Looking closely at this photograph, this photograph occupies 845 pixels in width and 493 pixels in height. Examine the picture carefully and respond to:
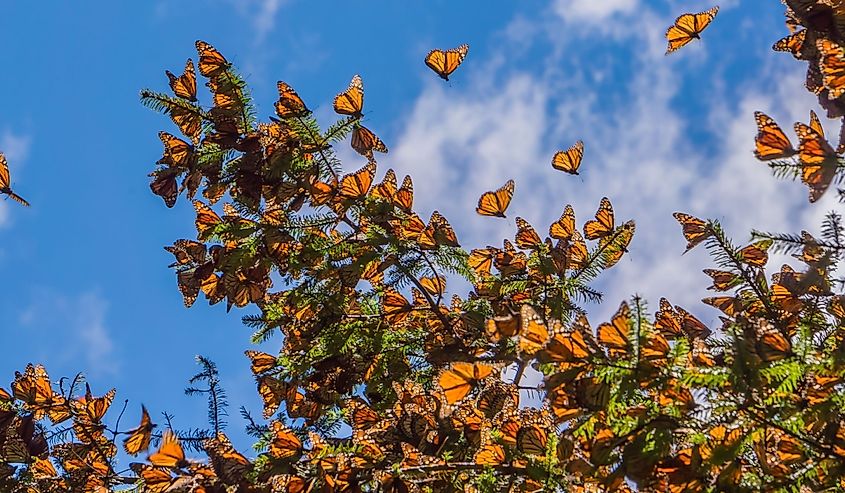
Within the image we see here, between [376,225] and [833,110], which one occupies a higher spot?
[376,225]

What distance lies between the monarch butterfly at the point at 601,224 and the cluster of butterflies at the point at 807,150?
90 cm

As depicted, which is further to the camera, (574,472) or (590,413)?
(574,472)

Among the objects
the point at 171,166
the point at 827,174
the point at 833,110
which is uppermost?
the point at 171,166

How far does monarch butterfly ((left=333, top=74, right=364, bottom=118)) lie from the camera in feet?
7.61

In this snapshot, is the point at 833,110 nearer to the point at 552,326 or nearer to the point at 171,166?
the point at 552,326

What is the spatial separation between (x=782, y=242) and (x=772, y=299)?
699 mm

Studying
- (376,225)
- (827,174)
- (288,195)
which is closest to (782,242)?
(827,174)

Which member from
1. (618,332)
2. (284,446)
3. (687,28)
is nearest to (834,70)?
(618,332)

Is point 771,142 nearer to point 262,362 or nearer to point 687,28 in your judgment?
point 687,28

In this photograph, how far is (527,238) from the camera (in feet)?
8.11

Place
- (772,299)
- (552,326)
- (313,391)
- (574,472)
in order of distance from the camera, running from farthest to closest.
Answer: (313,391), (772,299), (574,472), (552,326)

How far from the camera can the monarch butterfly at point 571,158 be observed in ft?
8.34

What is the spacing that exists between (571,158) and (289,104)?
39.7 inches

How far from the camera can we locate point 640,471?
4.73 feet
